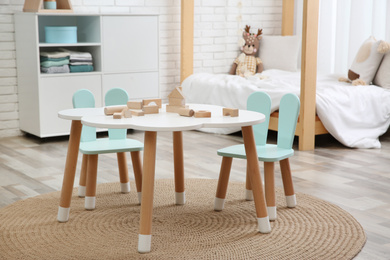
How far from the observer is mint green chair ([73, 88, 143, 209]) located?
109 inches

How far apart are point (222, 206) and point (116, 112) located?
0.72 meters

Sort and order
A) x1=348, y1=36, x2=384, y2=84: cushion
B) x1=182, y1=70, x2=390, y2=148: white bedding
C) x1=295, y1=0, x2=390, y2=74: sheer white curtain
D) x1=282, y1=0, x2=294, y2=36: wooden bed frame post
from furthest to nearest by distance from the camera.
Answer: x1=282, y1=0, x2=294, y2=36: wooden bed frame post < x1=295, y1=0, x2=390, y2=74: sheer white curtain < x1=348, y1=36, x2=384, y2=84: cushion < x1=182, y1=70, x2=390, y2=148: white bedding

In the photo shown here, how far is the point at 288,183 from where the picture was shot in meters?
2.81

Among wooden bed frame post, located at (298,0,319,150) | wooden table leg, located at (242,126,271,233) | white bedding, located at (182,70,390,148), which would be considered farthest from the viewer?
white bedding, located at (182,70,390,148)

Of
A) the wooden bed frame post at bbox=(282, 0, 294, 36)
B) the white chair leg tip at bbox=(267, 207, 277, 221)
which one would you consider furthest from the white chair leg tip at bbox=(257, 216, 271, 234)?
the wooden bed frame post at bbox=(282, 0, 294, 36)

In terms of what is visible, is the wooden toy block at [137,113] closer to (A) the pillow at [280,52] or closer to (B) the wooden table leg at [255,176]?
(B) the wooden table leg at [255,176]

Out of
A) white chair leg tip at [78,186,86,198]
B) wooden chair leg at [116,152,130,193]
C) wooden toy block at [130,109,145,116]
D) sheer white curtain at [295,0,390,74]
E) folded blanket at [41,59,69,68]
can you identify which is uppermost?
sheer white curtain at [295,0,390,74]

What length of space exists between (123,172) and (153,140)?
2.75 feet

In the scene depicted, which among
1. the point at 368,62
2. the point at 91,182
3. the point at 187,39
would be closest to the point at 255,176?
the point at 91,182

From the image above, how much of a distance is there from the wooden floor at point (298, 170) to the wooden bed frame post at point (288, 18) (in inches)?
65.0

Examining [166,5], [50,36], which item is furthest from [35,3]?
[166,5]

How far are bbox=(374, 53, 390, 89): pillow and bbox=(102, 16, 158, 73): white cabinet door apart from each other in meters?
1.92

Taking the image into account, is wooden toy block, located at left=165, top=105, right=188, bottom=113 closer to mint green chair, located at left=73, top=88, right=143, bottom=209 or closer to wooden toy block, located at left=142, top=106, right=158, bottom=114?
wooden toy block, located at left=142, top=106, right=158, bottom=114

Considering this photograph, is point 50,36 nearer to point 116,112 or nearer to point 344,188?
point 116,112
